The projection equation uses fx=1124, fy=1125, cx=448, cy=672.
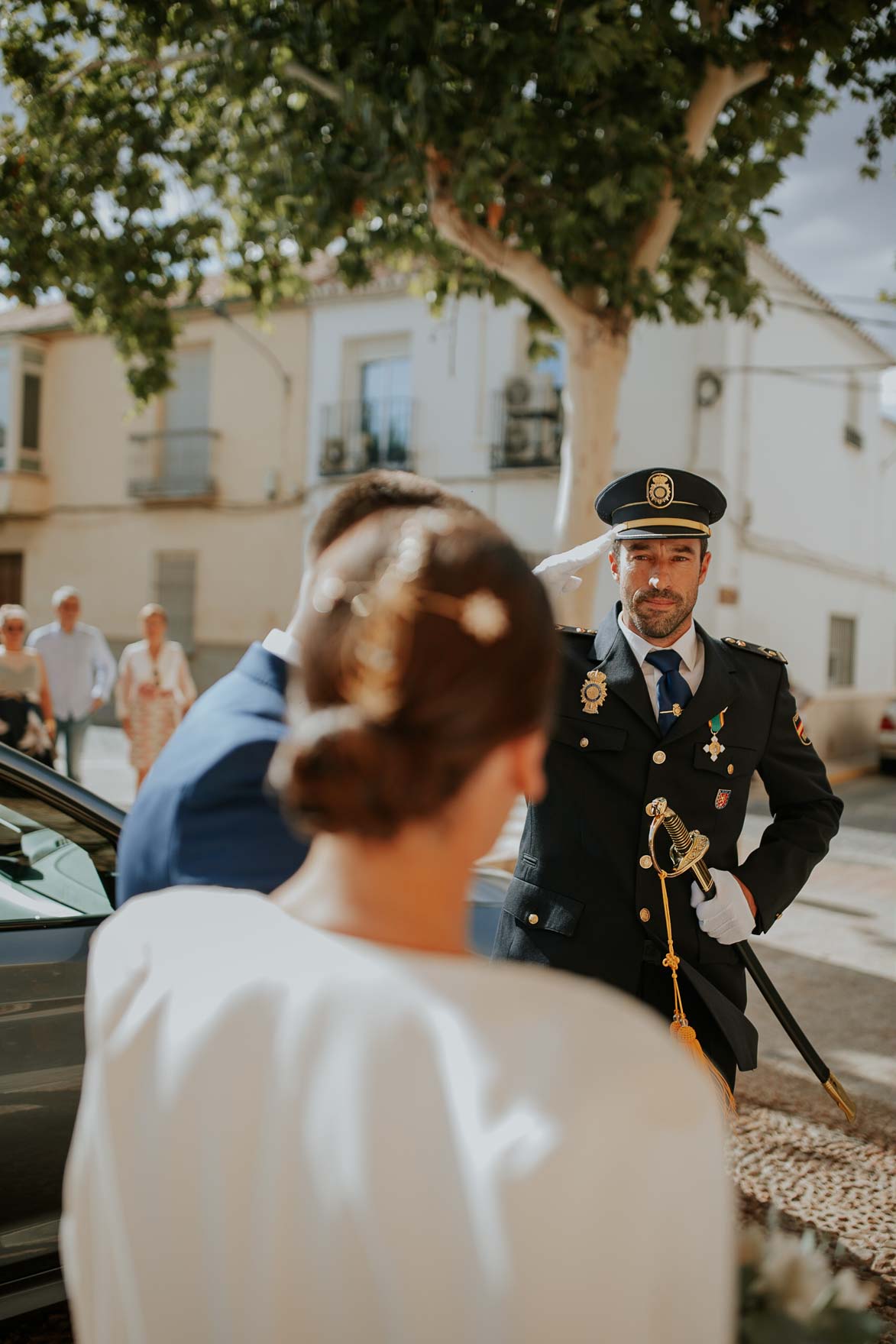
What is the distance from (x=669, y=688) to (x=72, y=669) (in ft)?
24.9

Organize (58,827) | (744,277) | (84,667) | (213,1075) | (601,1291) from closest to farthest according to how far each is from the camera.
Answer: (601,1291) < (213,1075) < (58,827) < (744,277) < (84,667)

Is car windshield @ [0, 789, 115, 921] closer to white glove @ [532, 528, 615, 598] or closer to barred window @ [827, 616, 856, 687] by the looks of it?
white glove @ [532, 528, 615, 598]

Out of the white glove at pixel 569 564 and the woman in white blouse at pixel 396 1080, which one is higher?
the white glove at pixel 569 564

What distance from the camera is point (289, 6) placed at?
6793 millimetres

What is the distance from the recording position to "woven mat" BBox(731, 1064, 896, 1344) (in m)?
3.25

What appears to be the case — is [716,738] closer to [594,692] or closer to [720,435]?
[594,692]

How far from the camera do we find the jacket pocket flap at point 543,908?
2477mm

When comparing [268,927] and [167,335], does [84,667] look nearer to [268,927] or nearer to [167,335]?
[167,335]

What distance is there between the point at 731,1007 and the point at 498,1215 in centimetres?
178

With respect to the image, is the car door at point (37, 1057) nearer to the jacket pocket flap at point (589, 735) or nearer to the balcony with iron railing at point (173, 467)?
the jacket pocket flap at point (589, 735)

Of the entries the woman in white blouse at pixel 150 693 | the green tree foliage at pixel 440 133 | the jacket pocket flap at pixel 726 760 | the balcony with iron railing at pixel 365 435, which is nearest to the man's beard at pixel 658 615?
the jacket pocket flap at pixel 726 760

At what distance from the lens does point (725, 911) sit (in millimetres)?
2385

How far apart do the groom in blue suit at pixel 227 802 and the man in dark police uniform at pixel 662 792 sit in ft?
3.62

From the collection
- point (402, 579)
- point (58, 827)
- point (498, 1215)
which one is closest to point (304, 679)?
point (402, 579)
